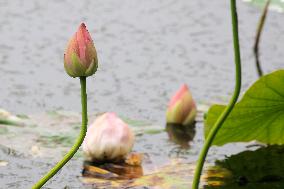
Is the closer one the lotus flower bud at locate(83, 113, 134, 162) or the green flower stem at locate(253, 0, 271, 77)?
the lotus flower bud at locate(83, 113, 134, 162)

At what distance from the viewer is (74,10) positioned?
8.79 ft

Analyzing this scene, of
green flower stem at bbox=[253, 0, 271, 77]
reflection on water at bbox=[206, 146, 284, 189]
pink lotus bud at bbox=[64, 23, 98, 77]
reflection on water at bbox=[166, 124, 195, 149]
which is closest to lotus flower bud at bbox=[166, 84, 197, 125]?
reflection on water at bbox=[166, 124, 195, 149]

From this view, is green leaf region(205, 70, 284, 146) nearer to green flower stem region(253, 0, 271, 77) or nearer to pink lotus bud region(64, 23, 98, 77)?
pink lotus bud region(64, 23, 98, 77)

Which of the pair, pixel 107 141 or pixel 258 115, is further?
pixel 107 141

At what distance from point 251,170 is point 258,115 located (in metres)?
0.12

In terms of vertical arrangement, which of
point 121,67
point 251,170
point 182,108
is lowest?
point 251,170

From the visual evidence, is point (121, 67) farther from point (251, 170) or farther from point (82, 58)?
point (82, 58)

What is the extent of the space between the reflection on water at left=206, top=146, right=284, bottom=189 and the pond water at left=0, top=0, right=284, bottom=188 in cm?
5

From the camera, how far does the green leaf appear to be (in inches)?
51.8

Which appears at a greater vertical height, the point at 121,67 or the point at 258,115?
the point at 121,67

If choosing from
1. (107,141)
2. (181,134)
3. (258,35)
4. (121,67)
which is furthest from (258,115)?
(258,35)

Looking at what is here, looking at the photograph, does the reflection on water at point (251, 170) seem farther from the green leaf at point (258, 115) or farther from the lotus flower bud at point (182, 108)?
the lotus flower bud at point (182, 108)

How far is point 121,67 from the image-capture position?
2.23 meters

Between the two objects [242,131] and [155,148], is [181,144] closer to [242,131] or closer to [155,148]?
[155,148]
